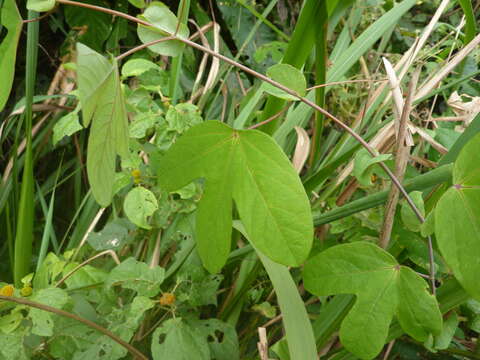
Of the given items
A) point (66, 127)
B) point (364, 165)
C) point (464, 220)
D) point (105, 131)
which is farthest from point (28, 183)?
point (464, 220)

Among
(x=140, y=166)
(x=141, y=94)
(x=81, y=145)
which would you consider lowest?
(x=81, y=145)

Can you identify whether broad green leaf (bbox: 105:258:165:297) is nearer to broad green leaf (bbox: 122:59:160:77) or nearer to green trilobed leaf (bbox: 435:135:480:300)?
broad green leaf (bbox: 122:59:160:77)

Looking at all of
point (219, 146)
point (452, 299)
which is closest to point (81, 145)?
point (219, 146)

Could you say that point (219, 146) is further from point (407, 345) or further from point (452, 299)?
point (407, 345)

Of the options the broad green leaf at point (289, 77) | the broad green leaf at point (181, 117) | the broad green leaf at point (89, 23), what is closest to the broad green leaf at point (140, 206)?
the broad green leaf at point (181, 117)

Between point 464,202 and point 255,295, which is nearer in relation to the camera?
point 464,202

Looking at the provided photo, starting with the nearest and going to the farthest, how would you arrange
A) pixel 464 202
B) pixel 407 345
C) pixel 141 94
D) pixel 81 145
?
pixel 464 202 < pixel 407 345 < pixel 141 94 < pixel 81 145

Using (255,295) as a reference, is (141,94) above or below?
above

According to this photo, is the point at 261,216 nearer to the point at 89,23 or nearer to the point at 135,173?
the point at 135,173
